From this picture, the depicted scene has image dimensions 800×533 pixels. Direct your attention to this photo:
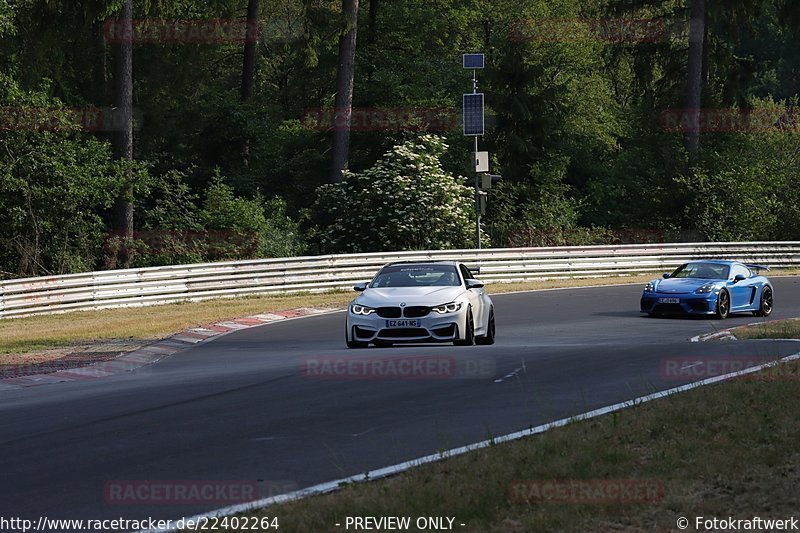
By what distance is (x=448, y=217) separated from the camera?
4000cm

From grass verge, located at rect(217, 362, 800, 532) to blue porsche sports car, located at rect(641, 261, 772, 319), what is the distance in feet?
45.6

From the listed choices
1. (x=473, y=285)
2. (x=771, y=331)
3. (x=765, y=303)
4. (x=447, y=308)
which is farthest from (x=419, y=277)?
(x=765, y=303)

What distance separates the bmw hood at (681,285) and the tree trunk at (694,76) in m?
24.7

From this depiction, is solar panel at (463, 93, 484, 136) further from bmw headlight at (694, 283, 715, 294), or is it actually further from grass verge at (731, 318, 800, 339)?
grass verge at (731, 318, 800, 339)

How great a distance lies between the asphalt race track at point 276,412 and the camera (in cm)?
863

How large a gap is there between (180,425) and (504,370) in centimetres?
461

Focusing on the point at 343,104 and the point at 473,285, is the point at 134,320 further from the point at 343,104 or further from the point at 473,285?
the point at 343,104

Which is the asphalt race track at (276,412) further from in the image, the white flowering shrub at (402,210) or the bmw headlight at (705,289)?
the white flowering shrub at (402,210)

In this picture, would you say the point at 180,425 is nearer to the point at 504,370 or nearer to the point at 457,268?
the point at 504,370

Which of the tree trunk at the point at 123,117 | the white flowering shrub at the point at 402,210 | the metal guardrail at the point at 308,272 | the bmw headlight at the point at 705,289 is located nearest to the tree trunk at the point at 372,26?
the white flowering shrub at the point at 402,210

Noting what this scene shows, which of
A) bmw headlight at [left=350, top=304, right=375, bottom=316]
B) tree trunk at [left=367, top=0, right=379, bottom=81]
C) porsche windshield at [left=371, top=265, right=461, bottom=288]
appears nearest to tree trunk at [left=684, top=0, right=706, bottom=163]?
tree trunk at [left=367, top=0, right=379, bottom=81]

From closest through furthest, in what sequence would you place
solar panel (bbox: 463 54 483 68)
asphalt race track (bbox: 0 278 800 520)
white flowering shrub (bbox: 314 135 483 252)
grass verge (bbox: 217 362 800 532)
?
1. grass verge (bbox: 217 362 800 532)
2. asphalt race track (bbox: 0 278 800 520)
3. solar panel (bbox: 463 54 483 68)
4. white flowering shrub (bbox: 314 135 483 252)

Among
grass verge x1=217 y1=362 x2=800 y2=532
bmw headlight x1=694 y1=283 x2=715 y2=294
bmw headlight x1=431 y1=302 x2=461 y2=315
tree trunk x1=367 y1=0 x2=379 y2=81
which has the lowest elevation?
bmw headlight x1=694 y1=283 x2=715 y2=294

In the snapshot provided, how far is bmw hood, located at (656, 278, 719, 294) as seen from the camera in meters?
24.0
